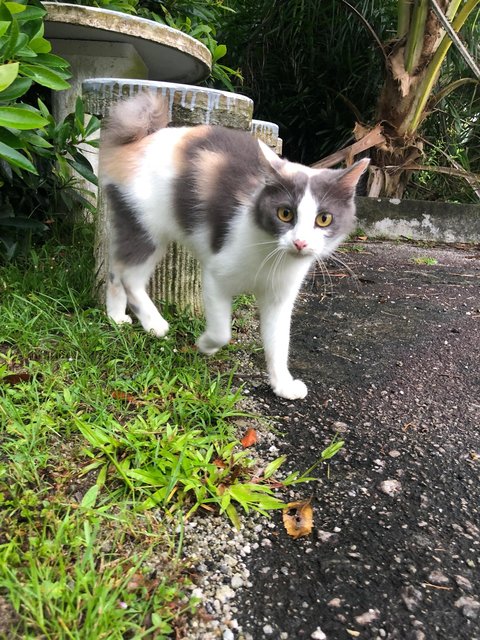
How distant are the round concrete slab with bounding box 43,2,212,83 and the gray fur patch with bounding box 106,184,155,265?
123 cm

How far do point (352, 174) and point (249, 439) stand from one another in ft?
3.18

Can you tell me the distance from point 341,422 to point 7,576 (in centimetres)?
120

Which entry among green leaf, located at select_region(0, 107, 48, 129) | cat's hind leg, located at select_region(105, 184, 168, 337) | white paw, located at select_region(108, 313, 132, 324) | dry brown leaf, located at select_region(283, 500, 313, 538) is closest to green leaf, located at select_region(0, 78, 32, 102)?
green leaf, located at select_region(0, 107, 48, 129)

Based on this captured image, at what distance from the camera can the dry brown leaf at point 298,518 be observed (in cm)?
139

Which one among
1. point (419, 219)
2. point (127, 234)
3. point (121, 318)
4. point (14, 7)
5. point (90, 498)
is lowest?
point (419, 219)

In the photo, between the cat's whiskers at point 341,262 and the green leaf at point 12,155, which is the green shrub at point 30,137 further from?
the cat's whiskers at point 341,262

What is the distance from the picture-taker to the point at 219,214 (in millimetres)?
1986

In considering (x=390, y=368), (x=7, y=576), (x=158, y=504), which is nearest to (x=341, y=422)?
(x=390, y=368)

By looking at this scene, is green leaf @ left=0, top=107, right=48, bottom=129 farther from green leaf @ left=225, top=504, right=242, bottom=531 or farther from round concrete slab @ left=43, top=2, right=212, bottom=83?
green leaf @ left=225, top=504, right=242, bottom=531

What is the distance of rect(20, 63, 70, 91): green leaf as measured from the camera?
2197 mm

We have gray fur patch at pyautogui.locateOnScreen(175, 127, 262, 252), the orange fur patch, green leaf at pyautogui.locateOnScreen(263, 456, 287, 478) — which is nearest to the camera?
green leaf at pyautogui.locateOnScreen(263, 456, 287, 478)

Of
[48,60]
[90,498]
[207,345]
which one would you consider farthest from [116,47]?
[90,498]

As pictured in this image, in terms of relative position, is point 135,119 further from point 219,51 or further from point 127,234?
point 219,51

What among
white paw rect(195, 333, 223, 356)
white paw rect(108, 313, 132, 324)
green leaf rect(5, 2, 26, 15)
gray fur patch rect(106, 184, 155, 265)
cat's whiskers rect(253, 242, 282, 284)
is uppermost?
green leaf rect(5, 2, 26, 15)
